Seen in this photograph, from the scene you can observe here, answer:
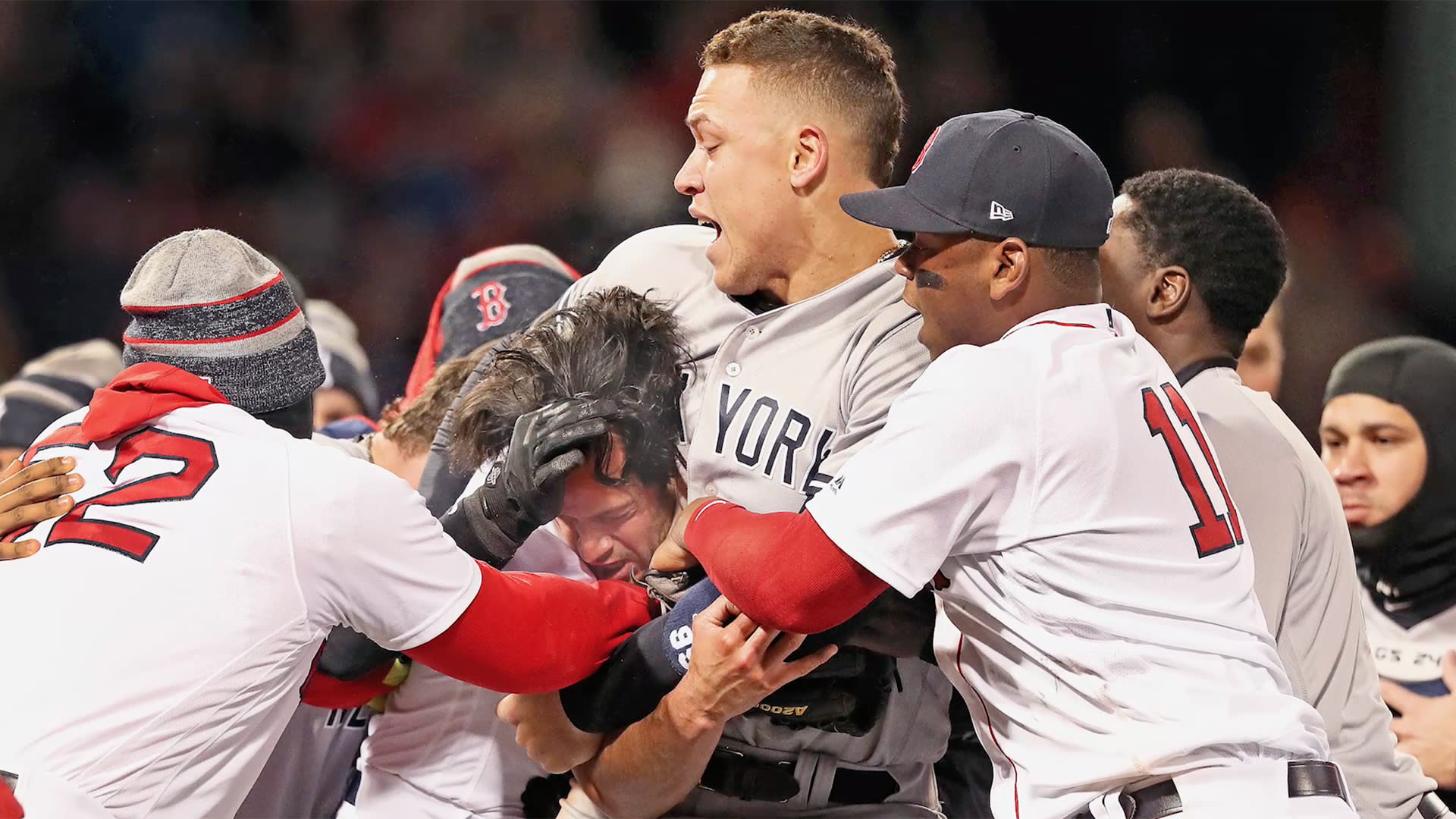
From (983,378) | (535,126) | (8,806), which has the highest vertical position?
(983,378)

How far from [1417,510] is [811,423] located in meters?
2.30

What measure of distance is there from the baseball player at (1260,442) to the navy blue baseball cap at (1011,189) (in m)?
0.48

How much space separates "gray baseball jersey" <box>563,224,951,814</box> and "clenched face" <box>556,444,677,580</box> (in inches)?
4.4

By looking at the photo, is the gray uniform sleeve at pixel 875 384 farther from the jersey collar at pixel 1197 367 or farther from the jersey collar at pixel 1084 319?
the jersey collar at pixel 1197 367

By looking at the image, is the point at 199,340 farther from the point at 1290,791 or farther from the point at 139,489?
the point at 1290,791

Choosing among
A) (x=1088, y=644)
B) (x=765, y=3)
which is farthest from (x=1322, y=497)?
(x=765, y=3)

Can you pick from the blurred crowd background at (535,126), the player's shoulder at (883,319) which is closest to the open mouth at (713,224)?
the player's shoulder at (883,319)

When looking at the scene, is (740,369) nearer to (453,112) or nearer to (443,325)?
(443,325)

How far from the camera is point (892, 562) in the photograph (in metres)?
1.57

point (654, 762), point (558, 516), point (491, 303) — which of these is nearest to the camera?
point (654, 762)

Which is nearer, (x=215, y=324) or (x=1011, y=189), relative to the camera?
(x=1011, y=189)

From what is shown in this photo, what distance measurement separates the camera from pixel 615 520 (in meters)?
2.29

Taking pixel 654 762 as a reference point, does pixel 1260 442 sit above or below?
above

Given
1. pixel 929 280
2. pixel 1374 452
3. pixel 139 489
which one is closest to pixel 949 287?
pixel 929 280
